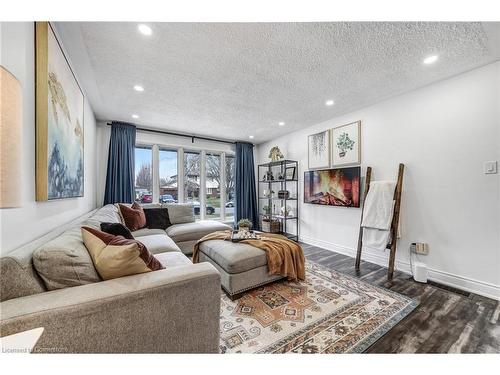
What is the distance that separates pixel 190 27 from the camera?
1.55 metres

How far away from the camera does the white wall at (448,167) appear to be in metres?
2.03

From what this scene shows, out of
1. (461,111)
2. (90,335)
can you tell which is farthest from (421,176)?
(90,335)

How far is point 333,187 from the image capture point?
11.4 ft

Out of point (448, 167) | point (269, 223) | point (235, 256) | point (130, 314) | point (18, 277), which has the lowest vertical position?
point (269, 223)

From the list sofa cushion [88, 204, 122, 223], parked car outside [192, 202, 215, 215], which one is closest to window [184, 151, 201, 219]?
parked car outside [192, 202, 215, 215]

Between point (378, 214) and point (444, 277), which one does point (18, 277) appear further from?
point (444, 277)

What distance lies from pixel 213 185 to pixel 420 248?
4.07 m

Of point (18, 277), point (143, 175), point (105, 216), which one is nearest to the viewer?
point (18, 277)

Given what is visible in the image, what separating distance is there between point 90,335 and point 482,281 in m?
3.36

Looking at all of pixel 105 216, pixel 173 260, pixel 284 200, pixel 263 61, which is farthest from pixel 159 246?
pixel 284 200

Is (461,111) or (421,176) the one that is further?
(421,176)

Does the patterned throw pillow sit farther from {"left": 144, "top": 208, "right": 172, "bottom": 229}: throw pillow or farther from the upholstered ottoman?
{"left": 144, "top": 208, "right": 172, "bottom": 229}: throw pillow

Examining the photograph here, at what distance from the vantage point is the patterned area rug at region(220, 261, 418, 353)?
54.8 inches
